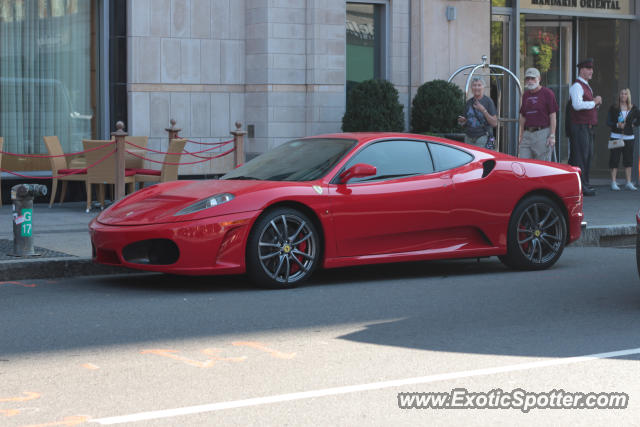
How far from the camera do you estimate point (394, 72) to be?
18.5 meters

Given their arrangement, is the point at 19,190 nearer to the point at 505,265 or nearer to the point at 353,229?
the point at 353,229

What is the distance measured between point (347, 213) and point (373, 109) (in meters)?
8.30

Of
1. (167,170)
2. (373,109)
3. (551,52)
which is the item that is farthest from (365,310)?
(551,52)

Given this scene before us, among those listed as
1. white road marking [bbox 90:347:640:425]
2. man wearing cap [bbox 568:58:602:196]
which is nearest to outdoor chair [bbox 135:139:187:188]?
man wearing cap [bbox 568:58:602:196]

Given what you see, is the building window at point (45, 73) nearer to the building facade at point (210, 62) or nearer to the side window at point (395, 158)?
the building facade at point (210, 62)

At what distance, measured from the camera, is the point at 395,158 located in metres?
9.51

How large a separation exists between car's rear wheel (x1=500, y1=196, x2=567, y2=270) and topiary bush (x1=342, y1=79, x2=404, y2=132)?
7136 mm

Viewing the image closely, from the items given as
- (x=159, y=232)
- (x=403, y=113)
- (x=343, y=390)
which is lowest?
(x=343, y=390)

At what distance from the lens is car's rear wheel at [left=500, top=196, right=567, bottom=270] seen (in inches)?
392

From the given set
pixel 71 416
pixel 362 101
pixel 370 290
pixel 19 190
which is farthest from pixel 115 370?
pixel 362 101

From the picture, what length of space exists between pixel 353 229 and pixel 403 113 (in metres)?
9.04

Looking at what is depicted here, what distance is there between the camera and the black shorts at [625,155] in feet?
63.8

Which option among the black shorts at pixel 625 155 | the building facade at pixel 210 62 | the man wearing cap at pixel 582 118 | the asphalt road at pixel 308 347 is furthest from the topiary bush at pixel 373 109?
the asphalt road at pixel 308 347

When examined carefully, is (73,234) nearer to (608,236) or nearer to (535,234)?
(535,234)
